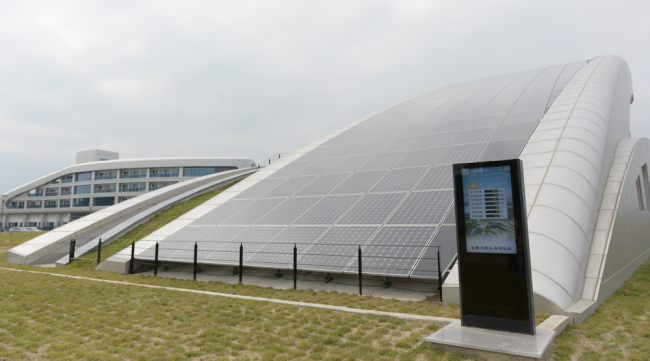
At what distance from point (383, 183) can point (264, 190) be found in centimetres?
602

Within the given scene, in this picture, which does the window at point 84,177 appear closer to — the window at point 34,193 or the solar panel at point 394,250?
the window at point 34,193

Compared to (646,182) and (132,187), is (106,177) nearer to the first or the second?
(132,187)

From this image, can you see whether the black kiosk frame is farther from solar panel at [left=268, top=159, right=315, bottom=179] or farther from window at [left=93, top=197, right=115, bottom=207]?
window at [left=93, top=197, right=115, bottom=207]

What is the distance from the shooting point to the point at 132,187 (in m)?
87.6

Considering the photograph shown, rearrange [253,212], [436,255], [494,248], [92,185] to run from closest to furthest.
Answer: [494,248], [436,255], [253,212], [92,185]

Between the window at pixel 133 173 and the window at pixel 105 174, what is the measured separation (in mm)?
2121

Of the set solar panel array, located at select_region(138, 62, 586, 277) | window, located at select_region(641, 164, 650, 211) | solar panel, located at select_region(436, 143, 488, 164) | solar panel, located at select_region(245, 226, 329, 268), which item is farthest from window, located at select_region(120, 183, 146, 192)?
window, located at select_region(641, 164, 650, 211)

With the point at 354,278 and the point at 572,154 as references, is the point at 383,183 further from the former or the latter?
the point at 572,154

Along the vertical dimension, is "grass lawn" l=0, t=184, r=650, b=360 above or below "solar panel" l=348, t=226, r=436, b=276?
below

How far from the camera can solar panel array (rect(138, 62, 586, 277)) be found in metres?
10.1

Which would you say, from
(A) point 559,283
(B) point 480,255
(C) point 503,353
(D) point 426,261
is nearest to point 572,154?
(A) point 559,283

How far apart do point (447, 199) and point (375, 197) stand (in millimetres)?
2561

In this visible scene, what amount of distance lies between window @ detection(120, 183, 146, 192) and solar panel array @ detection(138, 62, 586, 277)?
78.4 meters

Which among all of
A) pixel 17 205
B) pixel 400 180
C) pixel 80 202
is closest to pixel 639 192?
pixel 400 180
